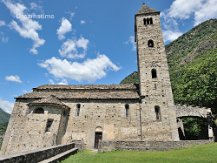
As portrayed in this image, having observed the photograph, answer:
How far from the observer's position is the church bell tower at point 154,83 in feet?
67.4

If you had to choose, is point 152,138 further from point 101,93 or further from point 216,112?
point 216,112

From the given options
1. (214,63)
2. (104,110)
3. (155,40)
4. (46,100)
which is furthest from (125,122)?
(214,63)

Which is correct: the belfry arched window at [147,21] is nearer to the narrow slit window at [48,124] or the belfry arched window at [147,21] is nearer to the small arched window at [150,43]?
the small arched window at [150,43]

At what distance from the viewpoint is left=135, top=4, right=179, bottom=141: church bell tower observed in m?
20.5

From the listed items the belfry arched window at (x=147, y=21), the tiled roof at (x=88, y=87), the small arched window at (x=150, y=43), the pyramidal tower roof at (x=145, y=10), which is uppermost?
the pyramidal tower roof at (x=145, y=10)

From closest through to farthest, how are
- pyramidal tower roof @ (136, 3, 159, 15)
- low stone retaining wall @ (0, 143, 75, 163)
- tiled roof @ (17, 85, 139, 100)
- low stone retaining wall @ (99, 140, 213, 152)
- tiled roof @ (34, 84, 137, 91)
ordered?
low stone retaining wall @ (0, 143, 75, 163) < low stone retaining wall @ (99, 140, 213, 152) < tiled roof @ (17, 85, 139, 100) < tiled roof @ (34, 84, 137, 91) < pyramidal tower roof @ (136, 3, 159, 15)

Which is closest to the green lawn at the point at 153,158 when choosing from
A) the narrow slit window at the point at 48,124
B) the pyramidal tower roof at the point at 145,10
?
the narrow slit window at the point at 48,124

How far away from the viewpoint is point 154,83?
23.3 metres

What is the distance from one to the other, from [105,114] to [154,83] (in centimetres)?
796

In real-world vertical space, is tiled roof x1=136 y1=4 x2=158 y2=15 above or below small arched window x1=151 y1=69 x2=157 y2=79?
above

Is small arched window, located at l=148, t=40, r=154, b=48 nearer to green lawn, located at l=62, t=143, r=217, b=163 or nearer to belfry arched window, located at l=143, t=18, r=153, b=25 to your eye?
belfry arched window, located at l=143, t=18, r=153, b=25

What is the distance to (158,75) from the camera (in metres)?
23.8

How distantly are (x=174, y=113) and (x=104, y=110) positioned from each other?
8.96 meters

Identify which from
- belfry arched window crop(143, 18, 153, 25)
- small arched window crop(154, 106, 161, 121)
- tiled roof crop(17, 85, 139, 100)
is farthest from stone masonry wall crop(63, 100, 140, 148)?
belfry arched window crop(143, 18, 153, 25)
